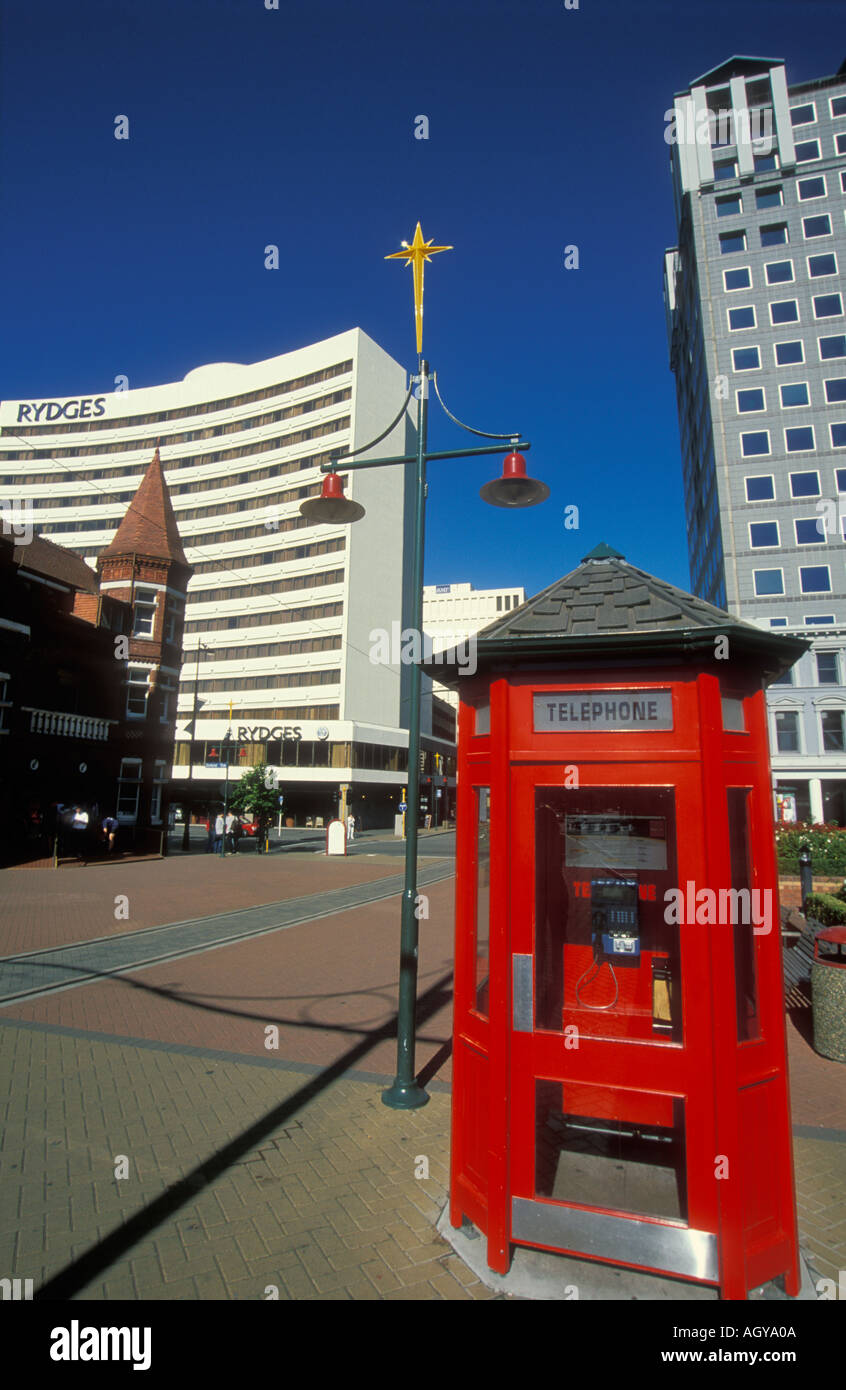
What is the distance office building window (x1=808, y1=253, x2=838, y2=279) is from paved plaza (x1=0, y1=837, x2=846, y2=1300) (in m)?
47.1

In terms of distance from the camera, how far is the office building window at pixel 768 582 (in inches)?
1544

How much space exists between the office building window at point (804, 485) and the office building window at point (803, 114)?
22508 mm

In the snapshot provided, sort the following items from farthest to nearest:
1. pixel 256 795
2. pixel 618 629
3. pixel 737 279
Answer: pixel 737 279
pixel 256 795
pixel 618 629

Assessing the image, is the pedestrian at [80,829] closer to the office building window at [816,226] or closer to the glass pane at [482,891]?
the glass pane at [482,891]

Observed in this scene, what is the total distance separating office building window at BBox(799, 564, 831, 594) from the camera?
3844cm

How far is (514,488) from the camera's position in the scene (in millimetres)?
5906

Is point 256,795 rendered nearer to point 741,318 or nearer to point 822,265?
point 741,318

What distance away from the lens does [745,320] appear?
136 ft

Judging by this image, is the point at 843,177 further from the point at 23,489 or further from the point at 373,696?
the point at 23,489

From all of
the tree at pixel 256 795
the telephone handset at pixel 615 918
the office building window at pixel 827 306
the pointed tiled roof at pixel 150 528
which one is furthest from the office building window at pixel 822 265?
the telephone handset at pixel 615 918

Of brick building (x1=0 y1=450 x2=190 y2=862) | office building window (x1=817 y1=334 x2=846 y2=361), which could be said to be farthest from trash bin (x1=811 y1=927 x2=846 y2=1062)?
office building window (x1=817 y1=334 x2=846 y2=361)

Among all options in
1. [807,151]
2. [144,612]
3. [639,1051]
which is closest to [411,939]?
[639,1051]

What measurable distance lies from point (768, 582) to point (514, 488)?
3882cm

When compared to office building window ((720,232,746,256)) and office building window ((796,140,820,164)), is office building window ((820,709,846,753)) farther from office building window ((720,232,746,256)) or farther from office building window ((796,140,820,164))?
office building window ((796,140,820,164))
